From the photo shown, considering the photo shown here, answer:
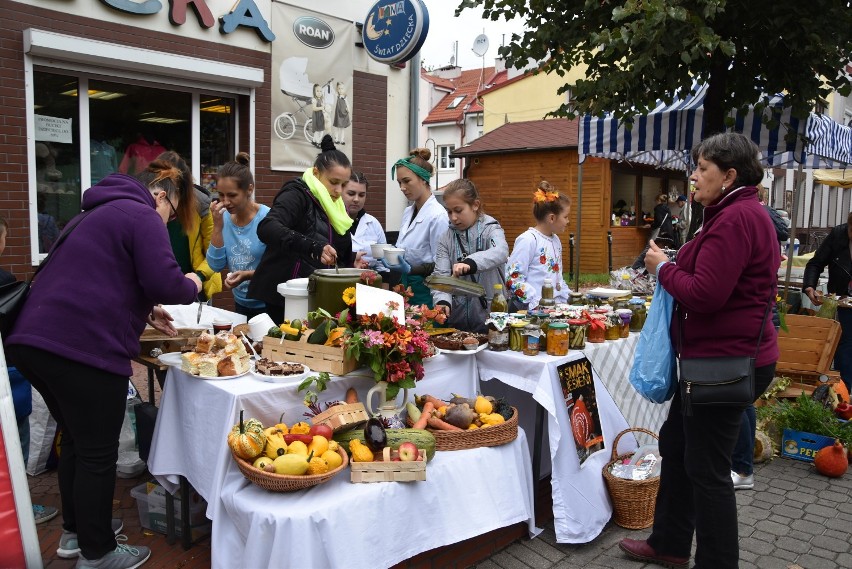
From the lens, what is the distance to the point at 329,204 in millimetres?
3805

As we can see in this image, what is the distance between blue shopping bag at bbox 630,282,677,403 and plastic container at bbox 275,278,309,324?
5.44 feet

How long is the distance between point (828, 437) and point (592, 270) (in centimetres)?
1331

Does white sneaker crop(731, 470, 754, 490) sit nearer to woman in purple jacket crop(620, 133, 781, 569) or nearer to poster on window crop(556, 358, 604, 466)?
poster on window crop(556, 358, 604, 466)

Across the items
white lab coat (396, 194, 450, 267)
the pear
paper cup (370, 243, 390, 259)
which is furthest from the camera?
white lab coat (396, 194, 450, 267)

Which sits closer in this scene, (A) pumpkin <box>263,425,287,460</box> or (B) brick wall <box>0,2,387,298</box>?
(A) pumpkin <box>263,425,287,460</box>

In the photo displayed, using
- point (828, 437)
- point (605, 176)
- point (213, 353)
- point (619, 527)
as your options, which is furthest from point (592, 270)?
point (213, 353)

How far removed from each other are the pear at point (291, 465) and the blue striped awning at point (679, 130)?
13.7 ft

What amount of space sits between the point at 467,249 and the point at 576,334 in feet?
3.00

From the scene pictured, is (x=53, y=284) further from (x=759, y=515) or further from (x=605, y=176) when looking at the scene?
(x=605, y=176)

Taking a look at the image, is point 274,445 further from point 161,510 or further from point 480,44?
point 480,44

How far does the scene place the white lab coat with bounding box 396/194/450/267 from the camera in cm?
463

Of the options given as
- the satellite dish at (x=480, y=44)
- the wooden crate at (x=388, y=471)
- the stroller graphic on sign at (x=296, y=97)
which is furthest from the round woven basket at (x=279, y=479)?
the satellite dish at (x=480, y=44)

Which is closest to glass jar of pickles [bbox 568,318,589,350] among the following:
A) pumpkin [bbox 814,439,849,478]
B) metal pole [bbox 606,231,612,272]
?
pumpkin [bbox 814,439,849,478]

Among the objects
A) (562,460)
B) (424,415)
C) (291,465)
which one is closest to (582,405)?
(562,460)
